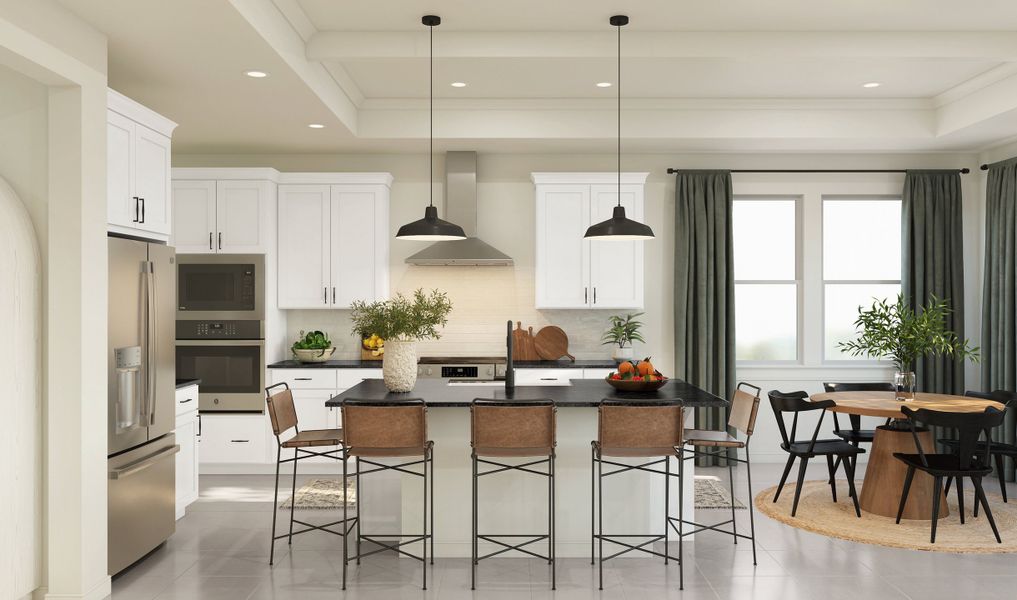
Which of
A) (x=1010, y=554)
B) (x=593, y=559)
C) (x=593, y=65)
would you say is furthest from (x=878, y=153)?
(x=593, y=559)

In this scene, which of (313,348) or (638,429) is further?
(313,348)

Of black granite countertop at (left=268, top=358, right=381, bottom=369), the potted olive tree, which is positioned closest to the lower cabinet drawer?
black granite countertop at (left=268, top=358, right=381, bottom=369)

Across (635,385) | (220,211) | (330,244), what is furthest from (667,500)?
(220,211)

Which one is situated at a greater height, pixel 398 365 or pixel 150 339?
pixel 150 339

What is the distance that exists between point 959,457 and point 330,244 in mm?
5099

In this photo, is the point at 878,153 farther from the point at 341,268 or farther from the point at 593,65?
the point at 341,268

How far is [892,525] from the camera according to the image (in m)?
4.92

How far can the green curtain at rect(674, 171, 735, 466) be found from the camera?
22.2 ft

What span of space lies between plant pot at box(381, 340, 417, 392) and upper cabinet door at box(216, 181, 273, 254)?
101 inches

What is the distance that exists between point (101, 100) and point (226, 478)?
143 inches

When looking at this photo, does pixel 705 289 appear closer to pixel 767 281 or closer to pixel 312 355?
pixel 767 281

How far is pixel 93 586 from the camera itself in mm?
3678

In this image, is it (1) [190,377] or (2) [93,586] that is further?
(1) [190,377]

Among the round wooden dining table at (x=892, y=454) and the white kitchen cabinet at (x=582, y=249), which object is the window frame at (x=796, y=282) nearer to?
the white kitchen cabinet at (x=582, y=249)
